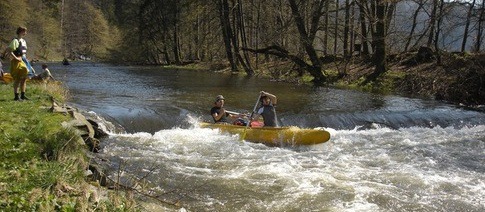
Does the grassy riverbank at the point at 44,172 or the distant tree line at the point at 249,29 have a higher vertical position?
the distant tree line at the point at 249,29

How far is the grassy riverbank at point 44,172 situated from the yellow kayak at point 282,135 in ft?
13.2

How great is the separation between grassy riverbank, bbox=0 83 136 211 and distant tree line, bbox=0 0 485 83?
15360 mm

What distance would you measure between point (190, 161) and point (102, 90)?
10.9 meters

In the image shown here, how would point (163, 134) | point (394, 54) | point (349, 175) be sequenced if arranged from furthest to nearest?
1. point (394, 54)
2. point (163, 134)
3. point (349, 175)

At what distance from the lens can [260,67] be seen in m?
30.6

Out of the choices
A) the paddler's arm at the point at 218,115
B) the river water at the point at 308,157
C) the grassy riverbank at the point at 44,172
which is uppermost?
the grassy riverbank at the point at 44,172

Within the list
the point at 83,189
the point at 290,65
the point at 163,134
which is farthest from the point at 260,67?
the point at 83,189

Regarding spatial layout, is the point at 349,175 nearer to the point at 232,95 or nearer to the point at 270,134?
the point at 270,134

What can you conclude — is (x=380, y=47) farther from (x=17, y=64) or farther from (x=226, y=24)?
(x=17, y=64)

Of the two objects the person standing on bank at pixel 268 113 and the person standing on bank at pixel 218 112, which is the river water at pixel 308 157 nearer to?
the person standing on bank at pixel 218 112

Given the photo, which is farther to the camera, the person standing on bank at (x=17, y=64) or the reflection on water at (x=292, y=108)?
the reflection on water at (x=292, y=108)

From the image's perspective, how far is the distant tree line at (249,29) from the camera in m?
22.0

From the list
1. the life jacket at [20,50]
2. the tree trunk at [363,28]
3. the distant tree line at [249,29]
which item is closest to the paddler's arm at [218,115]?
the life jacket at [20,50]

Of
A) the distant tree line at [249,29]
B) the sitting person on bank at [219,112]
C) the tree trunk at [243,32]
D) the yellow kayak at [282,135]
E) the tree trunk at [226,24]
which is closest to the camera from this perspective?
the yellow kayak at [282,135]
